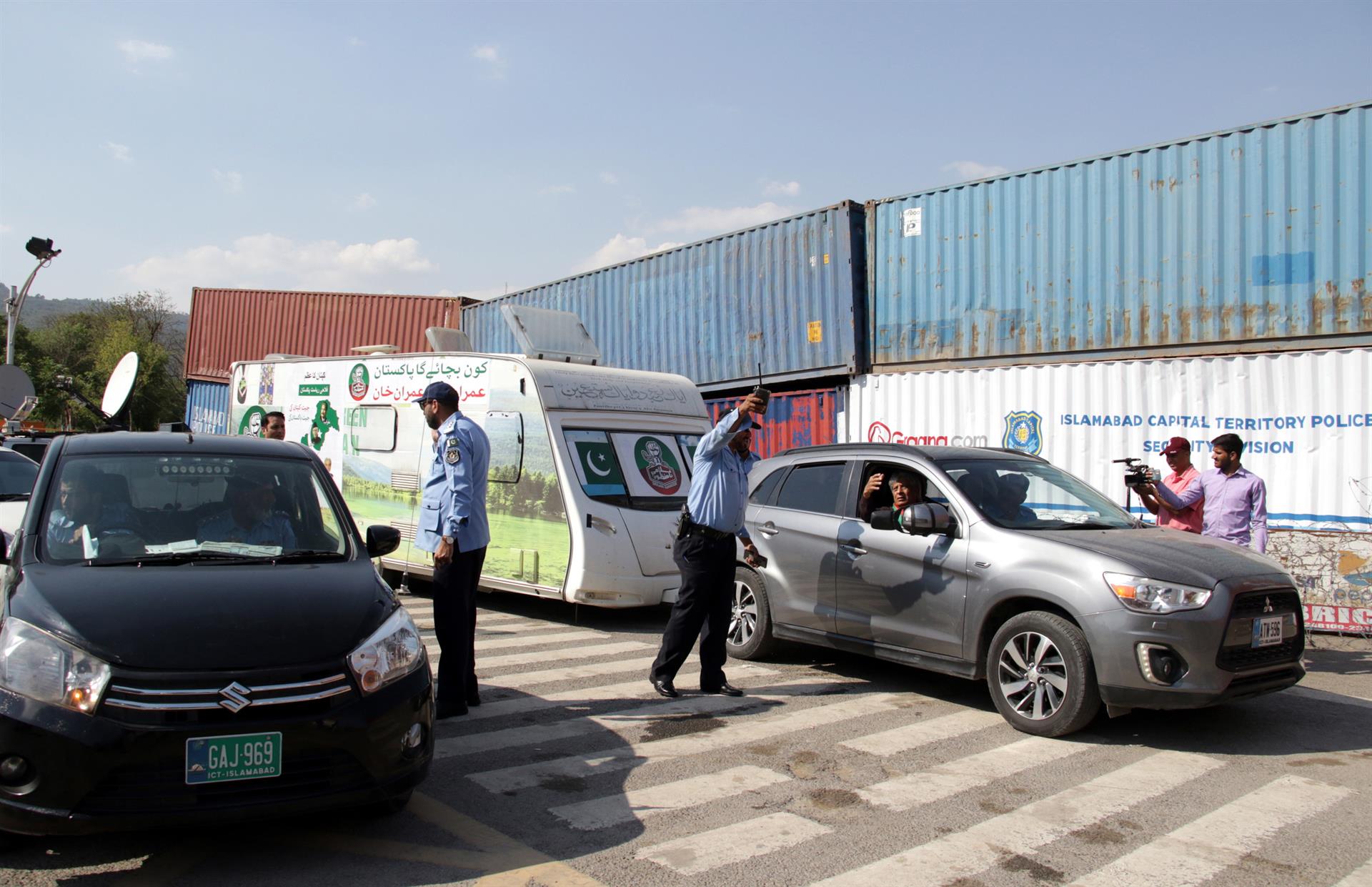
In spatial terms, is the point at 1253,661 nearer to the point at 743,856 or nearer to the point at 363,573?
the point at 743,856

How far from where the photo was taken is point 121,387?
12641mm

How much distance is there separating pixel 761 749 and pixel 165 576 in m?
3.02

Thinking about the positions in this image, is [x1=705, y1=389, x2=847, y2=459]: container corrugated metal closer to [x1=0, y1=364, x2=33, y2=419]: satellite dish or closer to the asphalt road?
the asphalt road

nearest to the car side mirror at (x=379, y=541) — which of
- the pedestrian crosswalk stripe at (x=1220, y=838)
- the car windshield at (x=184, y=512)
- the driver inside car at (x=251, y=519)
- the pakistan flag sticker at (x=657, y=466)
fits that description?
the car windshield at (x=184, y=512)

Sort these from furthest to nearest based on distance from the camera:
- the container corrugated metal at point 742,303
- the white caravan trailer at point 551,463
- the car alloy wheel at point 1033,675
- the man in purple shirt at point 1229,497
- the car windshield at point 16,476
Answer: the container corrugated metal at point 742,303
the car windshield at point 16,476
the white caravan trailer at point 551,463
the man in purple shirt at point 1229,497
the car alloy wheel at point 1033,675

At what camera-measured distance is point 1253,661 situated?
5508 mm

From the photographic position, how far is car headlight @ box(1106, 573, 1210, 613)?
5.36 m

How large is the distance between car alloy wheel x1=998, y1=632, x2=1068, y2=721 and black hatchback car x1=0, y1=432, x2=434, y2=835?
3394 mm

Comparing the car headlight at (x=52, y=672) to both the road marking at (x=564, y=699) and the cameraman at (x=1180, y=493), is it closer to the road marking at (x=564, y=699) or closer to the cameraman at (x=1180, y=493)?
the road marking at (x=564, y=699)

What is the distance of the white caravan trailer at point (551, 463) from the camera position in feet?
30.1

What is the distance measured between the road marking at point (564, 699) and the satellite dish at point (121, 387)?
8.06 metres

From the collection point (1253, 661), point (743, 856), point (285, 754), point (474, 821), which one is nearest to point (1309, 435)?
point (1253, 661)

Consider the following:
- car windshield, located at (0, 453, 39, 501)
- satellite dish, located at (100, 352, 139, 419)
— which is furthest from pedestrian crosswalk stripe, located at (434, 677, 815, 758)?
satellite dish, located at (100, 352, 139, 419)

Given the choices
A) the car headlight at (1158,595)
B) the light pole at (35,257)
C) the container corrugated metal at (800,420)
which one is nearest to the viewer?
the car headlight at (1158,595)
